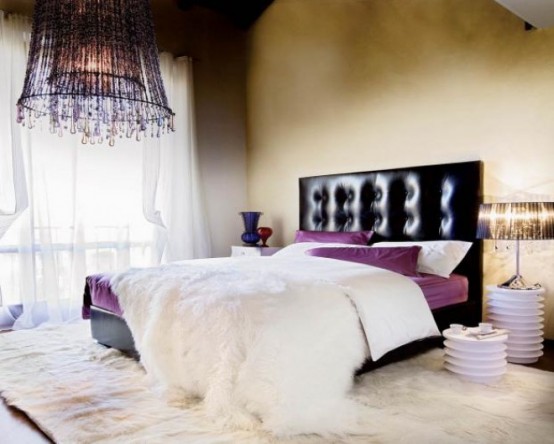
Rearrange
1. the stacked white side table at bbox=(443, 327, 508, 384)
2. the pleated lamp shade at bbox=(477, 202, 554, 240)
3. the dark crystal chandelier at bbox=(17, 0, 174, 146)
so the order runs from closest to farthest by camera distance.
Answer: the stacked white side table at bbox=(443, 327, 508, 384) < the dark crystal chandelier at bbox=(17, 0, 174, 146) < the pleated lamp shade at bbox=(477, 202, 554, 240)

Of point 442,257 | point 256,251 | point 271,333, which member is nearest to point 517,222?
point 442,257

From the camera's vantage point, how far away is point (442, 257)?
10.1 feet

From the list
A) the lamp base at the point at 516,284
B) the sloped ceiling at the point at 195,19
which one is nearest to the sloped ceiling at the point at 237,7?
the sloped ceiling at the point at 195,19

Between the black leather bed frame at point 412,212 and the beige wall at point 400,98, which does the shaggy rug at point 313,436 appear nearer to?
Answer: the black leather bed frame at point 412,212

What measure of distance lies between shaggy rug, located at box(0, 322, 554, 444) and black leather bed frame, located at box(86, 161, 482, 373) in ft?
0.68

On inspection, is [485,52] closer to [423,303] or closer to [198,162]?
[423,303]

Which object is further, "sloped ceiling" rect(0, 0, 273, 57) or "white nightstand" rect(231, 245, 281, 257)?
"sloped ceiling" rect(0, 0, 273, 57)

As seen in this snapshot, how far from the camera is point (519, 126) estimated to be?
10.0ft

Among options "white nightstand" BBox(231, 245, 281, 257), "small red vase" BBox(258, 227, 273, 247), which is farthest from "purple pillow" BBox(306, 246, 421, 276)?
"small red vase" BBox(258, 227, 273, 247)

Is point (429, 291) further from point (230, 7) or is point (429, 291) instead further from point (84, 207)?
point (230, 7)

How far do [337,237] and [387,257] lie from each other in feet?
3.16

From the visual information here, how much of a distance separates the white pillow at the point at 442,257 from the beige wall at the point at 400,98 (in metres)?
0.27

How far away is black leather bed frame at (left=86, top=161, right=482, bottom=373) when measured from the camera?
2.97m

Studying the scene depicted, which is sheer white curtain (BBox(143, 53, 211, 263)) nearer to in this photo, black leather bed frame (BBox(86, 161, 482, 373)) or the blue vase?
the blue vase
